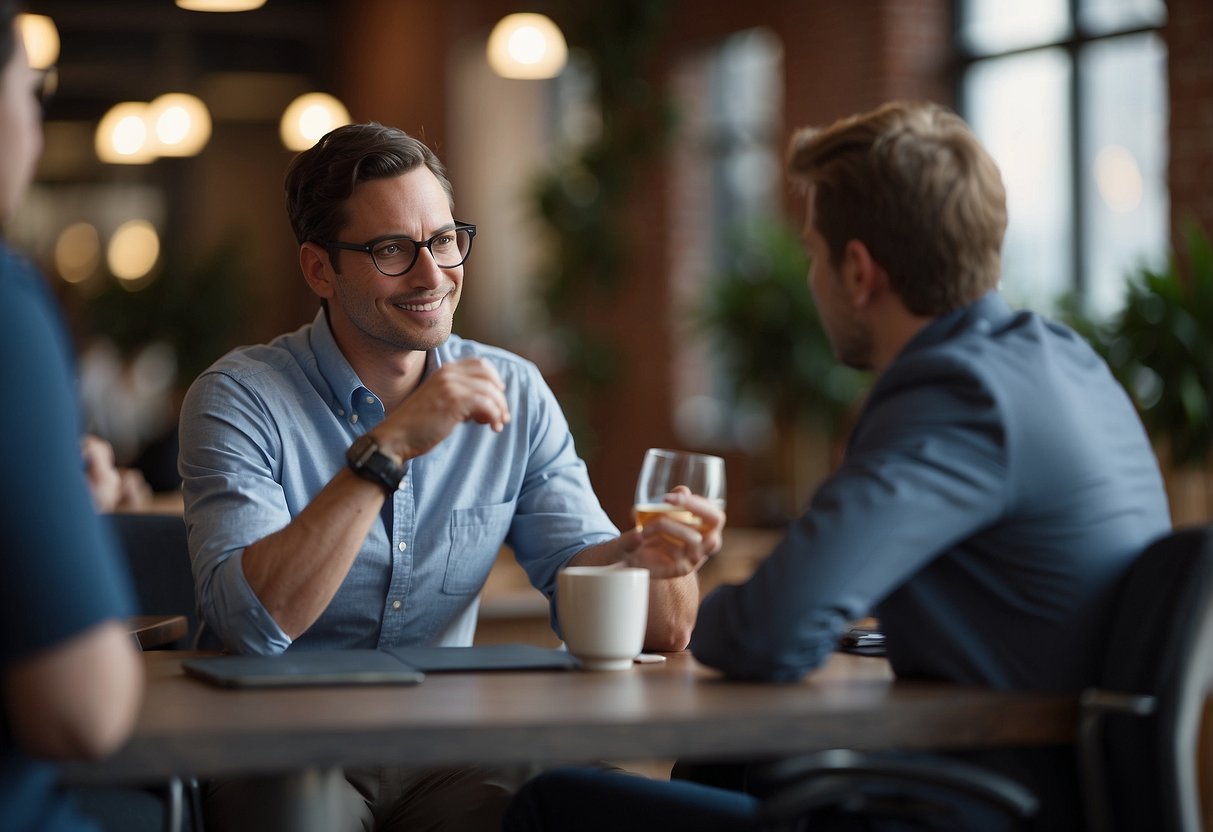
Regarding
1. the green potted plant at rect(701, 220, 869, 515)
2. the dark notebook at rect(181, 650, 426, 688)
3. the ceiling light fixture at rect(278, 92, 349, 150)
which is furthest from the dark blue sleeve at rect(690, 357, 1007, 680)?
the ceiling light fixture at rect(278, 92, 349, 150)

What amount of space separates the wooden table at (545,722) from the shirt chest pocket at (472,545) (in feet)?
1.92

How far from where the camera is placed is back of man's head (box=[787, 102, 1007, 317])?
1647 mm

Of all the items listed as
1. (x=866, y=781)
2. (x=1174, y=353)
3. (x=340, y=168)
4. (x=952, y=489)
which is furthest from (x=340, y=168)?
(x=1174, y=353)

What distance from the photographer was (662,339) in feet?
29.1

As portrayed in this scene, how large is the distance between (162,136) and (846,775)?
789cm

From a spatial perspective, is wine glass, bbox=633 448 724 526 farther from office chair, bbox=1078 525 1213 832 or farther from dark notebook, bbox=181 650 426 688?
office chair, bbox=1078 525 1213 832

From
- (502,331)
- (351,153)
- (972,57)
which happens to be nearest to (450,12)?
(502,331)

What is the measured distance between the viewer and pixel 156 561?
8.50ft

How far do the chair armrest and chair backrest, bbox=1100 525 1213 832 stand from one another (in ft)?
0.59

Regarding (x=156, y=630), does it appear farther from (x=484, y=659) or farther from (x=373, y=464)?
(x=484, y=659)

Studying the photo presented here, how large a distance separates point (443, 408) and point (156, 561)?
1.02 m

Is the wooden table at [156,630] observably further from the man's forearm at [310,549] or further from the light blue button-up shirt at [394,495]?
the man's forearm at [310,549]

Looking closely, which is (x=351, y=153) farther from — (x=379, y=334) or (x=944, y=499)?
(x=944, y=499)

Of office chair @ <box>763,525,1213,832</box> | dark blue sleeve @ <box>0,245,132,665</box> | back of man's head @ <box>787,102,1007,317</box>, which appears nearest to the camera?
dark blue sleeve @ <box>0,245,132,665</box>
